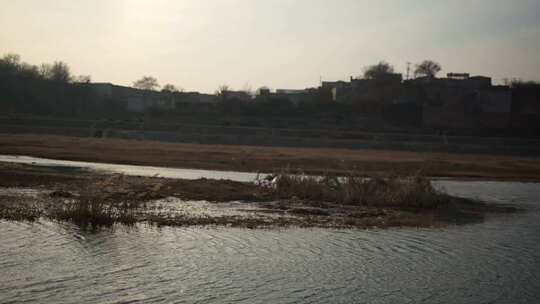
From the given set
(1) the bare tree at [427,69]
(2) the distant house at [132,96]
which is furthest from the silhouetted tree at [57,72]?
(1) the bare tree at [427,69]

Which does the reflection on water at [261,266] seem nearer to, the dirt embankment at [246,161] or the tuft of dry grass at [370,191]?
the tuft of dry grass at [370,191]

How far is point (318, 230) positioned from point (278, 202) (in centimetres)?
530

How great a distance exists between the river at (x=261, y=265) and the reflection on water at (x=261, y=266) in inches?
0.8

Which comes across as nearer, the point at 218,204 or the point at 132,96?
the point at 218,204

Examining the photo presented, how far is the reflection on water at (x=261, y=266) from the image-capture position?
908cm

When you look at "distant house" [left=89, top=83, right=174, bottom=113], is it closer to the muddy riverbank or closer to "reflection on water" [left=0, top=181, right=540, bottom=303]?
the muddy riverbank

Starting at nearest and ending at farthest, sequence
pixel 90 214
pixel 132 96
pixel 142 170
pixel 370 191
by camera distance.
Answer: pixel 90 214
pixel 370 191
pixel 142 170
pixel 132 96

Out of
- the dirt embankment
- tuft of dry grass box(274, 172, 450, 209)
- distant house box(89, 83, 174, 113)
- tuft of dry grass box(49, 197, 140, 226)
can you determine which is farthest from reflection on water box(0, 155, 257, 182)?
distant house box(89, 83, 174, 113)

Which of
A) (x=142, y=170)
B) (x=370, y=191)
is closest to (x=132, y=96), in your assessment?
(x=142, y=170)

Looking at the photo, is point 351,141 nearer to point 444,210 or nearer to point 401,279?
point 444,210

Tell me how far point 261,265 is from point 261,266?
0.07 metres

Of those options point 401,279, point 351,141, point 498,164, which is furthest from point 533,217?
point 351,141

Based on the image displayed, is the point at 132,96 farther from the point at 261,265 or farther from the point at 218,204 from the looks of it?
the point at 261,265

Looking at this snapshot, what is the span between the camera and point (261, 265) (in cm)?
1097
